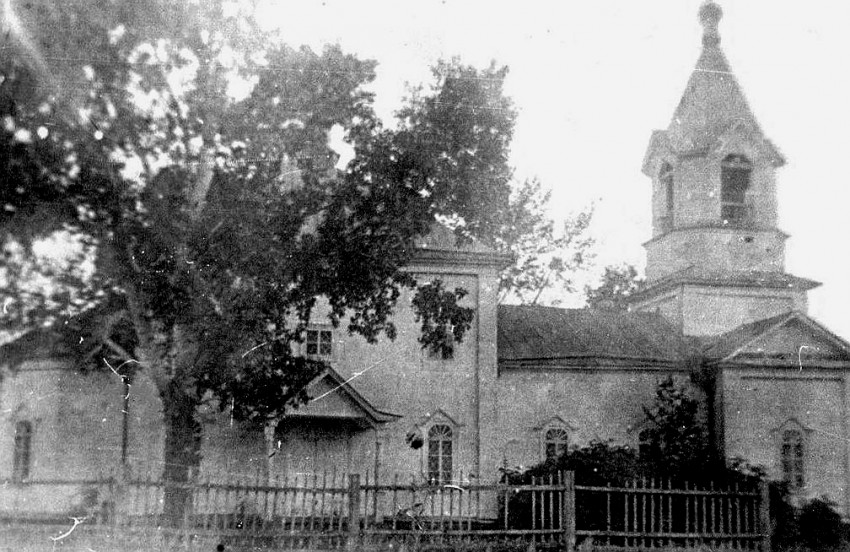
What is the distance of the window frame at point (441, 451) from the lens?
24.4 metres

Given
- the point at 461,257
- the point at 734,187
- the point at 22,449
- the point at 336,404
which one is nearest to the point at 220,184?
the point at 336,404

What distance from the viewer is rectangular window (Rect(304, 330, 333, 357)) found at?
24.4 m

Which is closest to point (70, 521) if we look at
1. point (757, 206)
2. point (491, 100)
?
point (491, 100)

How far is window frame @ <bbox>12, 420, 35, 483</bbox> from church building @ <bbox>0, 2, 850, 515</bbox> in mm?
35

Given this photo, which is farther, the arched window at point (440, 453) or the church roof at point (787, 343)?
the church roof at point (787, 343)

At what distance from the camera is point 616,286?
159 ft

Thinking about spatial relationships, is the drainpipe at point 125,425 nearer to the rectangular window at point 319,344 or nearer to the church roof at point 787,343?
the rectangular window at point 319,344

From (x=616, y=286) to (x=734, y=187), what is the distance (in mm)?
19589

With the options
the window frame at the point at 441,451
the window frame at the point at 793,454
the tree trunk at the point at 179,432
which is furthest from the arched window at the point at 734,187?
the tree trunk at the point at 179,432

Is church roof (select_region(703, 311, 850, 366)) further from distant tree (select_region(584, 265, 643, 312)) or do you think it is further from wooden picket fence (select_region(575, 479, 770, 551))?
distant tree (select_region(584, 265, 643, 312))

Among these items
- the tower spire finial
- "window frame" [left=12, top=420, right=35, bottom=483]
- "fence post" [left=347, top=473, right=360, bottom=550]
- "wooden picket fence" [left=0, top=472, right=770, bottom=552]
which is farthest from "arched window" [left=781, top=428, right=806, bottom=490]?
"window frame" [left=12, top=420, right=35, bottom=483]

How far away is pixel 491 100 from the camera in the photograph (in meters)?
16.3

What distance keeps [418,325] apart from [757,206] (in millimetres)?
11289

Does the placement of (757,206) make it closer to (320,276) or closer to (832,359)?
(832,359)
